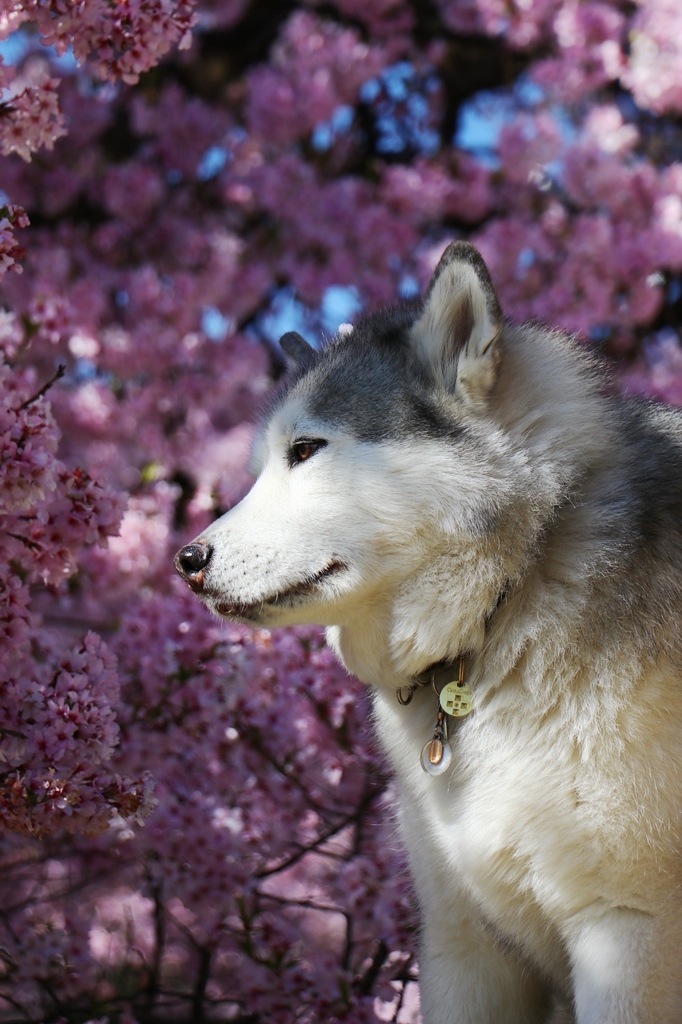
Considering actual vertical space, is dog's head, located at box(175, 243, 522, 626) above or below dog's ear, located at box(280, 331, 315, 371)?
above

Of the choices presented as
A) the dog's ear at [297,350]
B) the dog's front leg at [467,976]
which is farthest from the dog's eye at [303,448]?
the dog's front leg at [467,976]

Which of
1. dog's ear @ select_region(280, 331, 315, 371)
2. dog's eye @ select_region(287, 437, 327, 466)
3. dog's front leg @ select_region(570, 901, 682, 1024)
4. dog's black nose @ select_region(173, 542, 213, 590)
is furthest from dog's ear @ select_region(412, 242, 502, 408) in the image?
dog's front leg @ select_region(570, 901, 682, 1024)

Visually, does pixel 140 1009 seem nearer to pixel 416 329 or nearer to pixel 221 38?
pixel 416 329

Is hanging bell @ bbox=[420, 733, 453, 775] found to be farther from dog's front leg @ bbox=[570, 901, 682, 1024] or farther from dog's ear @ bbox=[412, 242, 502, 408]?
dog's ear @ bbox=[412, 242, 502, 408]

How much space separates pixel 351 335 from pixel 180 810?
1564mm

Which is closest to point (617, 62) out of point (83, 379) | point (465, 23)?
point (465, 23)

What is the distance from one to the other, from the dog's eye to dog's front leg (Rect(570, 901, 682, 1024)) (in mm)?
1003

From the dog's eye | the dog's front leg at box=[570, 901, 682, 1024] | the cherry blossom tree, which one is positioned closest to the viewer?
the dog's front leg at box=[570, 901, 682, 1024]

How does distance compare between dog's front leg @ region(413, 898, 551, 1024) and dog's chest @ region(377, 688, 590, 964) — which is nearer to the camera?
dog's chest @ region(377, 688, 590, 964)

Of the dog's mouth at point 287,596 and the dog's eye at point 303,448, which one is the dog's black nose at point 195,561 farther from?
the dog's eye at point 303,448

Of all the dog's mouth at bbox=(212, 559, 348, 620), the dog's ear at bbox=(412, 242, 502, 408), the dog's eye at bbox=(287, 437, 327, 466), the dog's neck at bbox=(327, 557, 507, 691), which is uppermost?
the dog's ear at bbox=(412, 242, 502, 408)

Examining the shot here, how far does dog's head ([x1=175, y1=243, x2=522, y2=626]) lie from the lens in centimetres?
194

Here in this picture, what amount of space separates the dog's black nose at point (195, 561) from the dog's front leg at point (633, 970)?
94 centimetres

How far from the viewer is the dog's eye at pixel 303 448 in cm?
208
